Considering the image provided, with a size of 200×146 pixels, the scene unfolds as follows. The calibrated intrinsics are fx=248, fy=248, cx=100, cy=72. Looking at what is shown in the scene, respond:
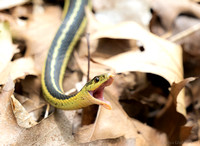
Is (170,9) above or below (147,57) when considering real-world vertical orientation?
above

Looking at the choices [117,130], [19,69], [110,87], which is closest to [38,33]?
[19,69]

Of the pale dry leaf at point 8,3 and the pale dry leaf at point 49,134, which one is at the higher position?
the pale dry leaf at point 8,3

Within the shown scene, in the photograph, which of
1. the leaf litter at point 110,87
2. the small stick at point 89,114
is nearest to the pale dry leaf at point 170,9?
the leaf litter at point 110,87

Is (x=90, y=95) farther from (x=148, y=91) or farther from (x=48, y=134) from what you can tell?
(x=148, y=91)

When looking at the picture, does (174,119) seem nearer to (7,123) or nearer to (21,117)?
(21,117)

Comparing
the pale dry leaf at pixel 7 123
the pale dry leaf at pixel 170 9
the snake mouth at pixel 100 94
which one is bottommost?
the pale dry leaf at pixel 7 123

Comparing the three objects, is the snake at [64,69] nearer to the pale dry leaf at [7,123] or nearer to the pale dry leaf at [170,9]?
the pale dry leaf at [7,123]

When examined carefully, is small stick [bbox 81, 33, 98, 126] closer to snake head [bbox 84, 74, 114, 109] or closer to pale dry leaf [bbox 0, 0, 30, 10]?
snake head [bbox 84, 74, 114, 109]
